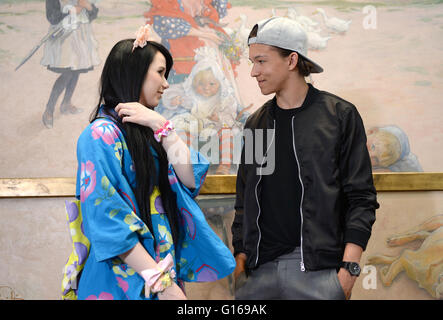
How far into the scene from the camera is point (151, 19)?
2.97m

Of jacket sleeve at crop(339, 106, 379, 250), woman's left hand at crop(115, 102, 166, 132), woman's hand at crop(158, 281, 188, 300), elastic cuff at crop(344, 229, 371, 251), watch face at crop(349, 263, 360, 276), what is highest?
woman's left hand at crop(115, 102, 166, 132)

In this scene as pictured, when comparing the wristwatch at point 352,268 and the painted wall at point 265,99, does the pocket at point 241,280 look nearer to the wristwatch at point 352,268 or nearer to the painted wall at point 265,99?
the wristwatch at point 352,268

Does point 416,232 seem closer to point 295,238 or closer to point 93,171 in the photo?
point 295,238

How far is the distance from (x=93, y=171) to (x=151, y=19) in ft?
5.81

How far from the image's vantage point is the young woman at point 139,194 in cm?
145

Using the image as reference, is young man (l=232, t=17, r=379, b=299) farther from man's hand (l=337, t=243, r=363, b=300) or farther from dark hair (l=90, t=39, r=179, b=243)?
dark hair (l=90, t=39, r=179, b=243)

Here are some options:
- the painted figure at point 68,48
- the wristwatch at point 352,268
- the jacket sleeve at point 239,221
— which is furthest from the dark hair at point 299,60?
the painted figure at point 68,48

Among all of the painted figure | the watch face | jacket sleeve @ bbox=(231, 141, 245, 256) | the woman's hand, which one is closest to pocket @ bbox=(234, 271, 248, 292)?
jacket sleeve @ bbox=(231, 141, 245, 256)

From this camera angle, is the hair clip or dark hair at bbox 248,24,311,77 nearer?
the hair clip

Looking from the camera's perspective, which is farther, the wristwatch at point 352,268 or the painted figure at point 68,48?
the painted figure at point 68,48

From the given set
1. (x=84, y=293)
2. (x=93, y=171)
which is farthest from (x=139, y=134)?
(x=84, y=293)

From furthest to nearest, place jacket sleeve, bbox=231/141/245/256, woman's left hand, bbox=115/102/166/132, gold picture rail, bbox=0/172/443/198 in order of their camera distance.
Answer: gold picture rail, bbox=0/172/443/198
jacket sleeve, bbox=231/141/245/256
woman's left hand, bbox=115/102/166/132

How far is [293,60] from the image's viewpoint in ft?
6.85

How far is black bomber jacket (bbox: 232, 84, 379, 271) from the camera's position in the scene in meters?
1.91
